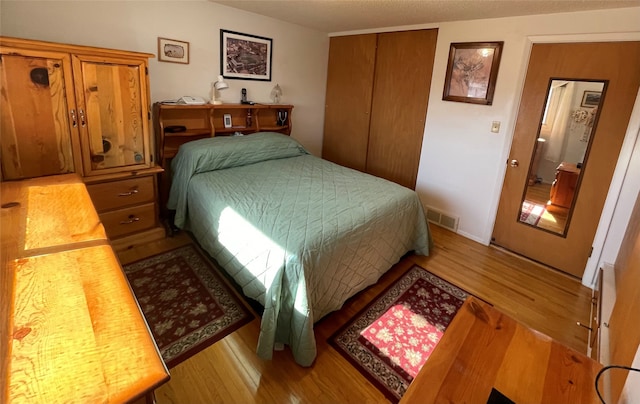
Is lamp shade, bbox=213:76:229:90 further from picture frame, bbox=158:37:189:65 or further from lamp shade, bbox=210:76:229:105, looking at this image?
picture frame, bbox=158:37:189:65

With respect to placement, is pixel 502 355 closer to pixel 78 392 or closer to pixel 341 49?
pixel 78 392

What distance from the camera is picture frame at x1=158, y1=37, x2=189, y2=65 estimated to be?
9.44 ft

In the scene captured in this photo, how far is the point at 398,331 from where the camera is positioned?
6.68 feet

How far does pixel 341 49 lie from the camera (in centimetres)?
420

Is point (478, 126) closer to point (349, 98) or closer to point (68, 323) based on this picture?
point (349, 98)

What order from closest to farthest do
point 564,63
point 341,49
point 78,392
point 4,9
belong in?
point 78,392, point 4,9, point 564,63, point 341,49

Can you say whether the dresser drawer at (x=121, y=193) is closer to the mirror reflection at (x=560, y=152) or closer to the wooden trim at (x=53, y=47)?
the wooden trim at (x=53, y=47)

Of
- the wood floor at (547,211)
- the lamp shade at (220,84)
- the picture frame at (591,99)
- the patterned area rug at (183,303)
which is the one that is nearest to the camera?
the patterned area rug at (183,303)

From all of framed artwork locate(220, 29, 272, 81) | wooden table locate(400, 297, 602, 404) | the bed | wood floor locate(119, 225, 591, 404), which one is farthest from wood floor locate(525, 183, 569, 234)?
framed artwork locate(220, 29, 272, 81)

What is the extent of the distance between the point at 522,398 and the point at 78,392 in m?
1.10

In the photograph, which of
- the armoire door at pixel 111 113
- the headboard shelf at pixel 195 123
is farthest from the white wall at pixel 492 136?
the armoire door at pixel 111 113

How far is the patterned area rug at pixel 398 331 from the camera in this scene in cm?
176

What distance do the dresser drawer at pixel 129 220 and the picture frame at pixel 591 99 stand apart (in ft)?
12.2

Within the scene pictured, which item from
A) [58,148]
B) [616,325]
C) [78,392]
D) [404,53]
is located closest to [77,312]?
[78,392]
